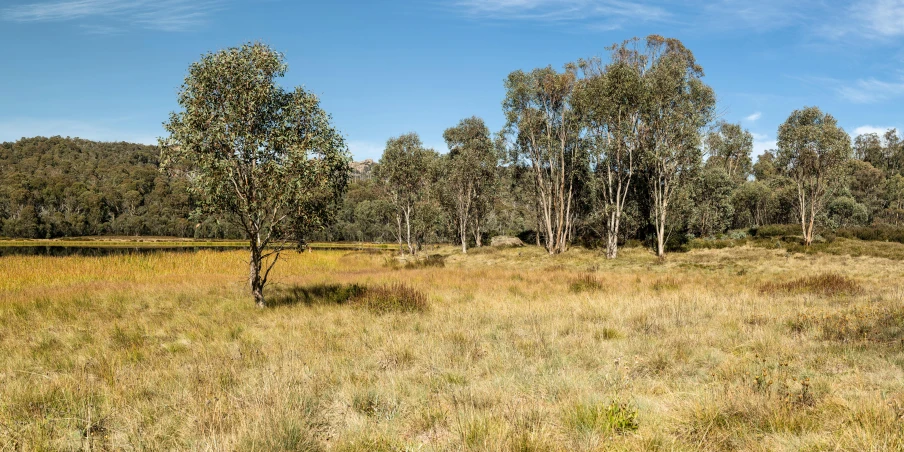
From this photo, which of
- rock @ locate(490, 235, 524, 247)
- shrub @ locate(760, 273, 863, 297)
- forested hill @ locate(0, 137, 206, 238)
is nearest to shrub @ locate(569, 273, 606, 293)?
shrub @ locate(760, 273, 863, 297)

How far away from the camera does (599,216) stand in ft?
146

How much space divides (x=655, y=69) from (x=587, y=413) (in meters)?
37.0

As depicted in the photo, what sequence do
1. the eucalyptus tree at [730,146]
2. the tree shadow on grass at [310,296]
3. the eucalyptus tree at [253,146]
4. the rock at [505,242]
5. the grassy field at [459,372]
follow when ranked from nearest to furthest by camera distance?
the grassy field at [459,372] → the eucalyptus tree at [253,146] → the tree shadow on grass at [310,296] → the rock at [505,242] → the eucalyptus tree at [730,146]

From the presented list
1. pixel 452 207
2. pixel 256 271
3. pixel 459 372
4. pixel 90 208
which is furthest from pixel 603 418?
pixel 90 208

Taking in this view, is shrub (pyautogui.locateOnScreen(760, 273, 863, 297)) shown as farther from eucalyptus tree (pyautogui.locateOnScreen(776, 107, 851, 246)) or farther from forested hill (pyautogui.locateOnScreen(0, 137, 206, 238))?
forested hill (pyautogui.locateOnScreen(0, 137, 206, 238))

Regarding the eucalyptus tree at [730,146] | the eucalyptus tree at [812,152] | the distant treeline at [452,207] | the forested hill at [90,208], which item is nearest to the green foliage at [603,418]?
the distant treeline at [452,207]

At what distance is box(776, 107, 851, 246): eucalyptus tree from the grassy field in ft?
102

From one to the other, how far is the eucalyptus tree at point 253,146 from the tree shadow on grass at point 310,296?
1255 mm

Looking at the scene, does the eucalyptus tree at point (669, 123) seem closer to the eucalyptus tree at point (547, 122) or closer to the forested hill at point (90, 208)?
the eucalyptus tree at point (547, 122)

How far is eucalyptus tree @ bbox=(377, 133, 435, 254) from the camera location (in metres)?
48.2

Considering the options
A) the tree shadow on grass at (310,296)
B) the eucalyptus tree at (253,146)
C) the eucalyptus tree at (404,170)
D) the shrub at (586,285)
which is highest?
the eucalyptus tree at (404,170)

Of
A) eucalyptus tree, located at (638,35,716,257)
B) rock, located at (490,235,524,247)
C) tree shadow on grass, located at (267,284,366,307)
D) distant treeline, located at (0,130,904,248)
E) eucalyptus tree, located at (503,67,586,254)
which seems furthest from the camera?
rock, located at (490,235,524,247)

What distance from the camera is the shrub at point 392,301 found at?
13.1 meters

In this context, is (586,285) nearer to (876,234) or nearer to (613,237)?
(613,237)
